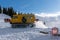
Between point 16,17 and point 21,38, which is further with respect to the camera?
point 16,17

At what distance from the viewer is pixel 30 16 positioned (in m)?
24.2

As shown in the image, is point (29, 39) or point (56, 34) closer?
point (29, 39)

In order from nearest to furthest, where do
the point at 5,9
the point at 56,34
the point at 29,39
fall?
the point at 29,39, the point at 56,34, the point at 5,9

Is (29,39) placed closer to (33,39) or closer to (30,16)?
(33,39)

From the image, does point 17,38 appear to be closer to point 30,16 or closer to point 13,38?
point 13,38

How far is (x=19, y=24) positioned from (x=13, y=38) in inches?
483

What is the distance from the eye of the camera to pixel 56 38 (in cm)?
1200

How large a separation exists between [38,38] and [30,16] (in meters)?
12.4

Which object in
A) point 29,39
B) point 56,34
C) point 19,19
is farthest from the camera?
point 19,19

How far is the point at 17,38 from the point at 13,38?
251 millimetres

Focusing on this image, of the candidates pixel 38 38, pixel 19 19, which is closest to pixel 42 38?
pixel 38 38

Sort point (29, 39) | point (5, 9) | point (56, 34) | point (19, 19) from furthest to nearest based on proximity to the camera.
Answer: point (5, 9) < point (19, 19) < point (56, 34) < point (29, 39)

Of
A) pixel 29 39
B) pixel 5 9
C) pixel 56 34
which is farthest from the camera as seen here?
pixel 5 9

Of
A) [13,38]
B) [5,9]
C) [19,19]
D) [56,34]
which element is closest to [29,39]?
[13,38]
